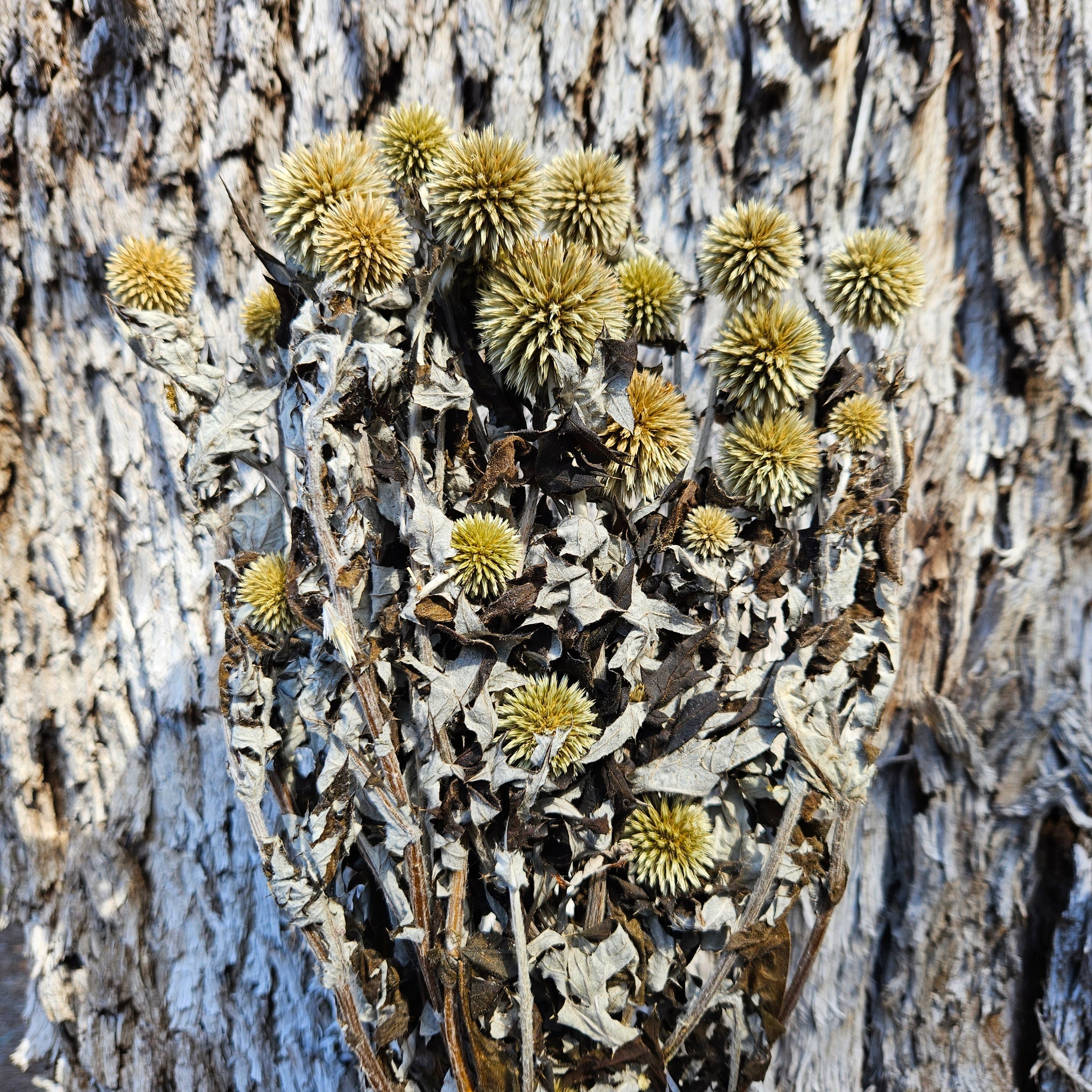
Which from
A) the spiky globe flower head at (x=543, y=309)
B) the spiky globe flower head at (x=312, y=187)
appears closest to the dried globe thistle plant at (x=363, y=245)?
the spiky globe flower head at (x=312, y=187)

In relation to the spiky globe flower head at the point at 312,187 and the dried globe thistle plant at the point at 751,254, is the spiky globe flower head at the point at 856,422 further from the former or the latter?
the spiky globe flower head at the point at 312,187

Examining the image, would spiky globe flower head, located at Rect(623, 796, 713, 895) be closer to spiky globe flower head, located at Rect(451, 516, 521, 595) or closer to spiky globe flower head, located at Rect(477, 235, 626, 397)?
spiky globe flower head, located at Rect(451, 516, 521, 595)

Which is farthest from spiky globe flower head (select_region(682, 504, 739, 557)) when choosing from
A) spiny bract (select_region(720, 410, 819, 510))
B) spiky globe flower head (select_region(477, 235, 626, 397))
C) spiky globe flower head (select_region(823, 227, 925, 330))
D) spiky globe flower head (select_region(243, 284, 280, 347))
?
spiky globe flower head (select_region(243, 284, 280, 347))

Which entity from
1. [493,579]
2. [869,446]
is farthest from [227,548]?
[869,446]

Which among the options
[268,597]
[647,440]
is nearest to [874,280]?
[647,440]

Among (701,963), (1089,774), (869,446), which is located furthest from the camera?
(1089,774)

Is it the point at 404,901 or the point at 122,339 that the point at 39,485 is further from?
the point at 404,901
